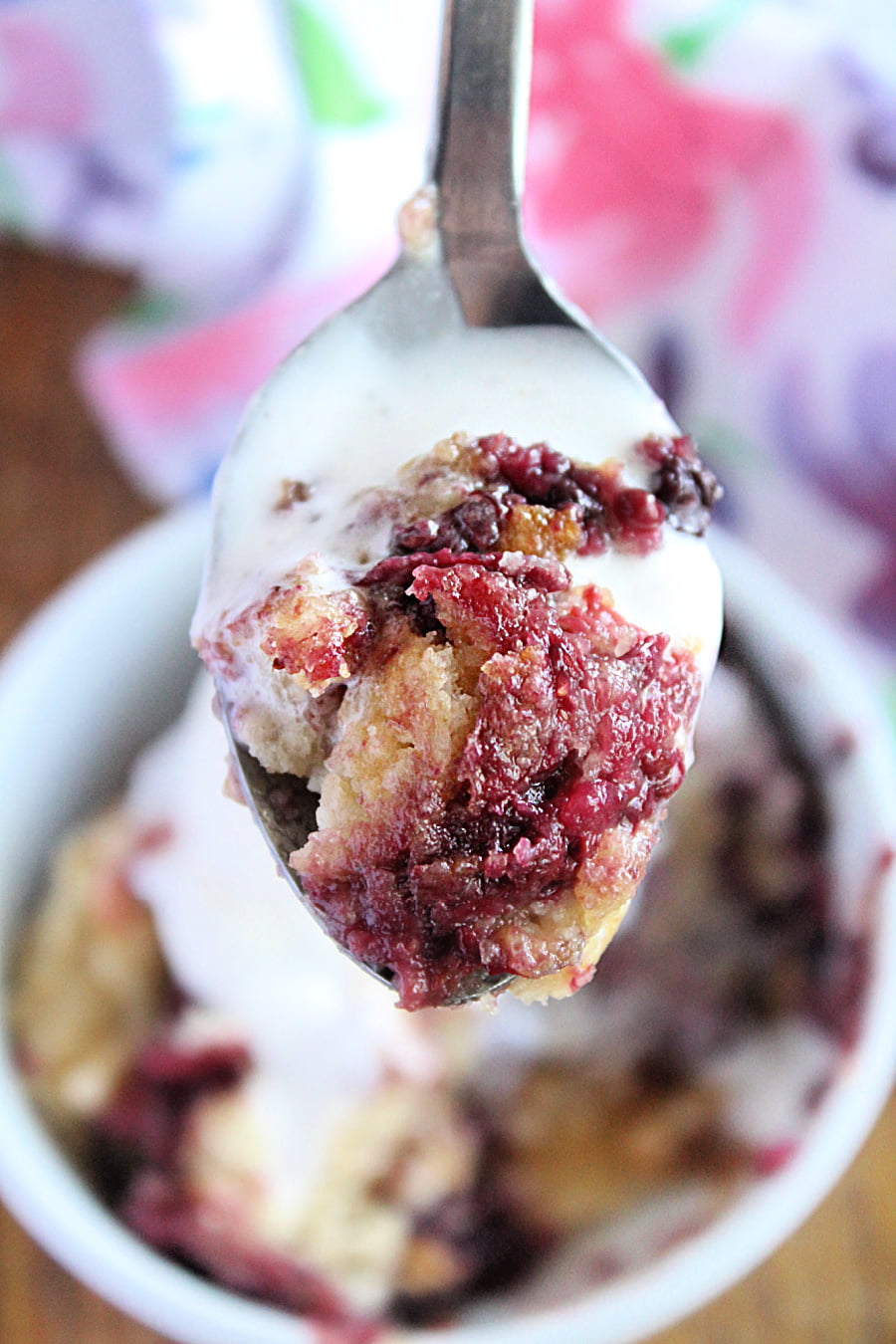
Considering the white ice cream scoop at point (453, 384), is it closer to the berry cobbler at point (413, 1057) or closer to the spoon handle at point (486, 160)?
the spoon handle at point (486, 160)

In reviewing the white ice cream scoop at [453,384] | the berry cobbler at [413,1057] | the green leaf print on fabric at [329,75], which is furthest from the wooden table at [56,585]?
the white ice cream scoop at [453,384]

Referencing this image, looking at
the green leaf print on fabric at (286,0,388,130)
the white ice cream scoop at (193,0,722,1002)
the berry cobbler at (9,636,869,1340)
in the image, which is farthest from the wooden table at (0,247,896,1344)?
the white ice cream scoop at (193,0,722,1002)

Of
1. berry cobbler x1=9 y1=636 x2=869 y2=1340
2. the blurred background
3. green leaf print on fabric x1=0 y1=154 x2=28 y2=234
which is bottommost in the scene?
berry cobbler x1=9 y1=636 x2=869 y2=1340

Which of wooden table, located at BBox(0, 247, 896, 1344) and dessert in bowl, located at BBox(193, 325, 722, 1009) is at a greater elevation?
dessert in bowl, located at BBox(193, 325, 722, 1009)

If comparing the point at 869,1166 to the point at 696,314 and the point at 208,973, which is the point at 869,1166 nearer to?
the point at 208,973

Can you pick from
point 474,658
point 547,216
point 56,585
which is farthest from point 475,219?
point 56,585

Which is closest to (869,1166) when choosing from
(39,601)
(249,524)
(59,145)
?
(249,524)

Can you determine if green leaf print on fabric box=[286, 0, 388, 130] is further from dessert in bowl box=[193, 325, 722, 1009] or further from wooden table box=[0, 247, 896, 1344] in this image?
dessert in bowl box=[193, 325, 722, 1009]
